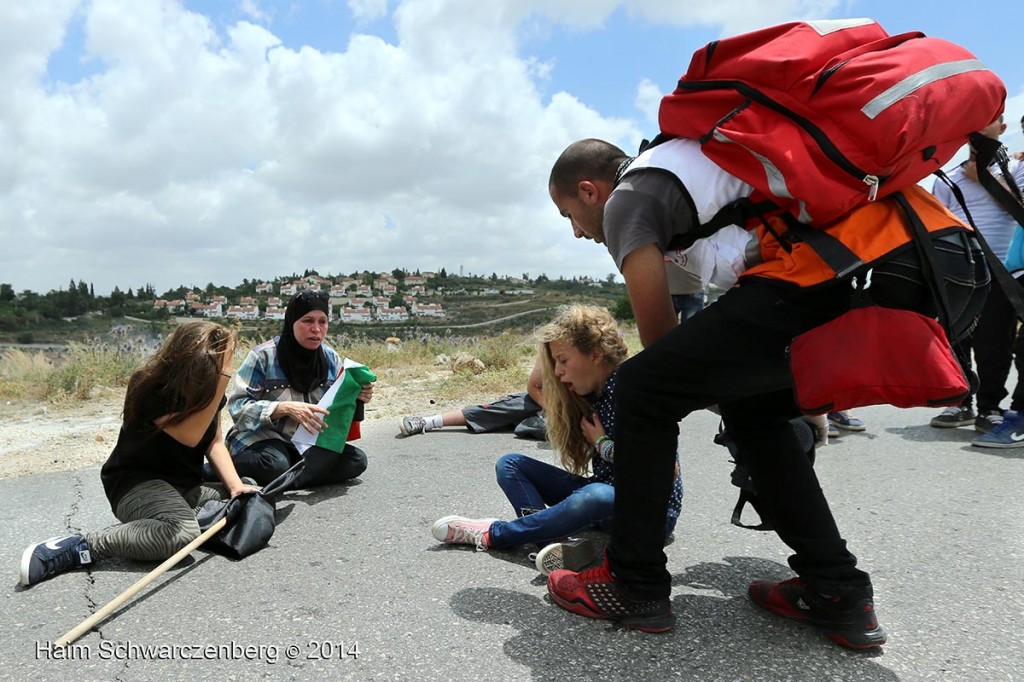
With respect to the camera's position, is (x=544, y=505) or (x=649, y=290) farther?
(x=544, y=505)

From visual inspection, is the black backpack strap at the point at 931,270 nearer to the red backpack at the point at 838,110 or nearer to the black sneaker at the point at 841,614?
the red backpack at the point at 838,110

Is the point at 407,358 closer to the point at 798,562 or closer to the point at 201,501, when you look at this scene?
the point at 201,501

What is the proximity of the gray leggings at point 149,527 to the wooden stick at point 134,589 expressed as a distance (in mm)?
80

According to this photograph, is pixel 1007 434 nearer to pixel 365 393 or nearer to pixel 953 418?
pixel 953 418

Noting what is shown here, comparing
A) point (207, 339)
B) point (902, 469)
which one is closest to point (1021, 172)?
point (902, 469)

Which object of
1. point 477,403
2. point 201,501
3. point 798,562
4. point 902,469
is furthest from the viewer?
point 477,403

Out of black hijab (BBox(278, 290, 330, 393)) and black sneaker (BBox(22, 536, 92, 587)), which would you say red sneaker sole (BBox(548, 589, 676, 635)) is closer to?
black sneaker (BBox(22, 536, 92, 587))

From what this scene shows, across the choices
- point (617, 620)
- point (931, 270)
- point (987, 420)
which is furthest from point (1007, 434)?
point (617, 620)

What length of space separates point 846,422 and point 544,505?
3.56 m

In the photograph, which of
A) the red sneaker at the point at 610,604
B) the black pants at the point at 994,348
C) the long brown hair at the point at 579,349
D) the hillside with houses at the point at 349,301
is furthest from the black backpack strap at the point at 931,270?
the hillside with houses at the point at 349,301

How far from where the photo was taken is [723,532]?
3.42 metres

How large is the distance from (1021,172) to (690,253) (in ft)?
13.8

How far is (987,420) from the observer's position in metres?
5.36

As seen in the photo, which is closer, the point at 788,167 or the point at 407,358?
the point at 788,167
